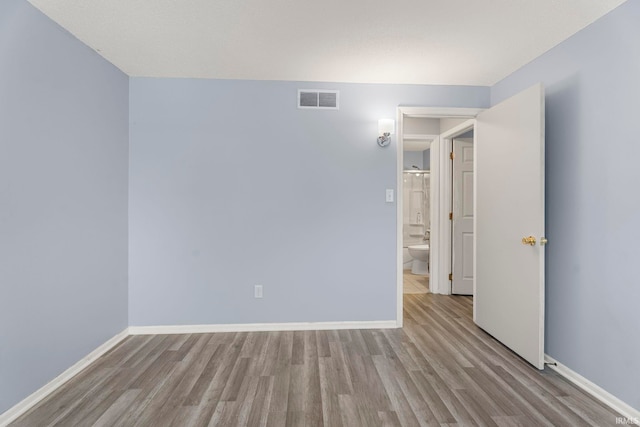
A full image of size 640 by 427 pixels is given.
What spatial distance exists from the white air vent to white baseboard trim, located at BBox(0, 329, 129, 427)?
2.61 m

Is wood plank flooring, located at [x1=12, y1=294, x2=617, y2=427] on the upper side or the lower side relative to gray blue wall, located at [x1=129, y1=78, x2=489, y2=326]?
lower

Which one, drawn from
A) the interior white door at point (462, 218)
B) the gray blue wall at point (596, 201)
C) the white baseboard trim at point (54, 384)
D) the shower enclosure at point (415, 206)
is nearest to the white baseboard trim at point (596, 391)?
the gray blue wall at point (596, 201)

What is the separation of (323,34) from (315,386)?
2.33m

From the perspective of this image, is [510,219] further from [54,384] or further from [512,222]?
[54,384]

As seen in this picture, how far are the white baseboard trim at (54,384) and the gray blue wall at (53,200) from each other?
0.03 metres

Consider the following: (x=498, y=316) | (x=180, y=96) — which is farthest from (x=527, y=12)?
(x=180, y=96)

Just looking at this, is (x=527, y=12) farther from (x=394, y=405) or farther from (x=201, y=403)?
(x=201, y=403)

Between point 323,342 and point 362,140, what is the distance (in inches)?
73.0

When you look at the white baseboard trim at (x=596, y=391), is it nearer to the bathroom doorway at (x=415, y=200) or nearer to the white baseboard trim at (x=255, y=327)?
the white baseboard trim at (x=255, y=327)

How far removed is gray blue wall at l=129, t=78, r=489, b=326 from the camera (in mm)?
2824

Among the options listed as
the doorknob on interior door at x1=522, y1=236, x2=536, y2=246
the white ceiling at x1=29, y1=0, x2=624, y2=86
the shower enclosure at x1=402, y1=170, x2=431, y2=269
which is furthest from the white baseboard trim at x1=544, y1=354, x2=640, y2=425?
the shower enclosure at x1=402, y1=170, x2=431, y2=269

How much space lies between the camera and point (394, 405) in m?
1.79

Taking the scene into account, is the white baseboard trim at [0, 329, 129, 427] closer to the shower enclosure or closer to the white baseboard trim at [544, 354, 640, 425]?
the white baseboard trim at [544, 354, 640, 425]

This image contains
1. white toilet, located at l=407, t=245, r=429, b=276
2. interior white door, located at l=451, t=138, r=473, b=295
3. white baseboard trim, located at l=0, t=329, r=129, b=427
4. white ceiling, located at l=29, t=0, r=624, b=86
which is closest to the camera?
white baseboard trim, located at l=0, t=329, r=129, b=427
